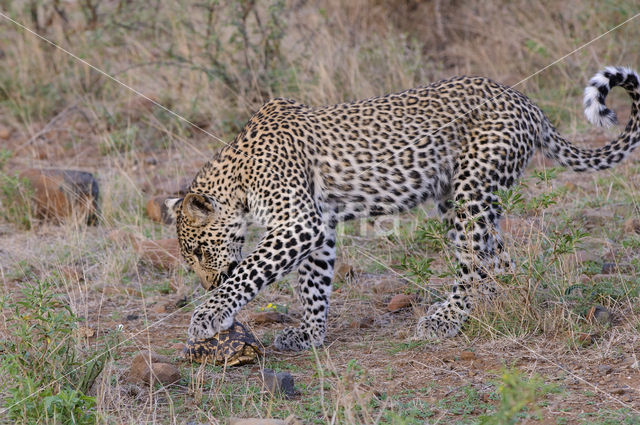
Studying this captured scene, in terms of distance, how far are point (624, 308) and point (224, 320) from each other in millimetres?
2919

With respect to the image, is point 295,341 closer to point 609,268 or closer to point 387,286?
point 387,286

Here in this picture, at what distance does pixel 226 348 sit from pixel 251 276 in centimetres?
53

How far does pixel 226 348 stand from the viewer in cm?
580

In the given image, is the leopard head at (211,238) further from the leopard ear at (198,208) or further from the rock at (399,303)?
the rock at (399,303)

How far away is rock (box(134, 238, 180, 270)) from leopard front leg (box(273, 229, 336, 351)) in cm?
183

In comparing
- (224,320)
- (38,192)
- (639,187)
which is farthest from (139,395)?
(639,187)

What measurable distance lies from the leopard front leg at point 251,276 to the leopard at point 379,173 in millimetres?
29

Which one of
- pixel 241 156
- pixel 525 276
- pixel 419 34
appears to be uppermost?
pixel 419 34

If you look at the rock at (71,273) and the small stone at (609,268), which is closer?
the small stone at (609,268)

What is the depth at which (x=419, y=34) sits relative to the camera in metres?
14.6

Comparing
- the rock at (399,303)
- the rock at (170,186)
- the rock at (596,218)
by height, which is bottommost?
the rock at (399,303)

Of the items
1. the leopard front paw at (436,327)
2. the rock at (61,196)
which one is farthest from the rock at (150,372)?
A: the rock at (61,196)

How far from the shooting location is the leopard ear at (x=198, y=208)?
6125mm

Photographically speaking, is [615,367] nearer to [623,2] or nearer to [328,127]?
[328,127]
